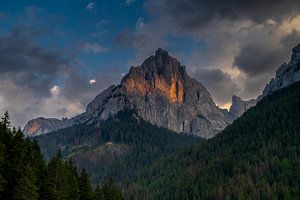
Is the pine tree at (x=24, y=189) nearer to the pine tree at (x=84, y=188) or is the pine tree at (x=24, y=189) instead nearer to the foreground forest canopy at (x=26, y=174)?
the foreground forest canopy at (x=26, y=174)

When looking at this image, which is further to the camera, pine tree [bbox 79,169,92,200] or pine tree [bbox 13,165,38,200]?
pine tree [bbox 79,169,92,200]

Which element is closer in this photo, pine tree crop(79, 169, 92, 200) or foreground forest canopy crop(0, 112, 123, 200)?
foreground forest canopy crop(0, 112, 123, 200)

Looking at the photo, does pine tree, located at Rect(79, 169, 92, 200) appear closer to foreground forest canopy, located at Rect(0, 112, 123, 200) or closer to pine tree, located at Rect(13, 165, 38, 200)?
foreground forest canopy, located at Rect(0, 112, 123, 200)

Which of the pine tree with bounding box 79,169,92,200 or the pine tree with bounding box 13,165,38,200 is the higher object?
the pine tree with bounding box 79,169,92,200

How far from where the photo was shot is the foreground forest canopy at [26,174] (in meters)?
61.8

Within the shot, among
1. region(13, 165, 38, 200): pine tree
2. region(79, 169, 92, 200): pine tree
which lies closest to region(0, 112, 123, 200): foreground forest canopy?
region(13, 165, 38, 200): pine tree

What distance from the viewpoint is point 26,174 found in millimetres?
63844

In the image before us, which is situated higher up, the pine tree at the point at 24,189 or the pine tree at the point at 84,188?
the pine tree at the point at 84,188

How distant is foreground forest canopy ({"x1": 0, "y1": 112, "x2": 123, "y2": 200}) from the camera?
61844 millimetres

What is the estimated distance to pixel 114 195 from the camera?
416 feet

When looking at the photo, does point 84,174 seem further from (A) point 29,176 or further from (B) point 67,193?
(A) point 29,176

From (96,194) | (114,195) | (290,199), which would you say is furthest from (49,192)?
(290,199)

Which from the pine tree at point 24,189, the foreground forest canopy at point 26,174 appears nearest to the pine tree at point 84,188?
the foreground forest canopy at point 26,174

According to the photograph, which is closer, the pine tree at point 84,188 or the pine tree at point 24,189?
the pine tree at point 24,189
